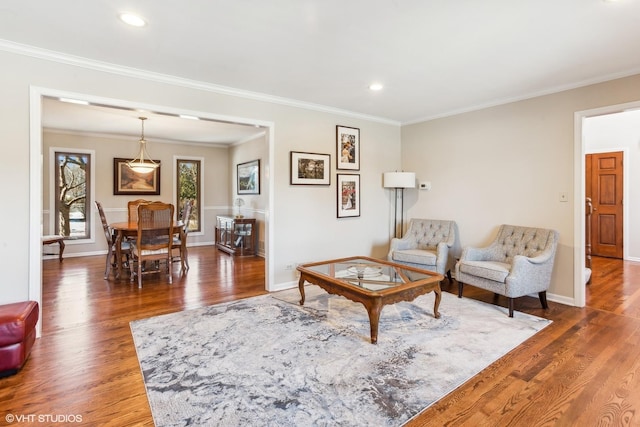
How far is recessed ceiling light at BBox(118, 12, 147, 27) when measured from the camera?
2.31 m

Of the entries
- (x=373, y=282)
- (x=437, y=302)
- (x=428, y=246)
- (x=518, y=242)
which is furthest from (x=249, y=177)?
(x=518, y=242)

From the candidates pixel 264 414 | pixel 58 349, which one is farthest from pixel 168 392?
pixel 58 349

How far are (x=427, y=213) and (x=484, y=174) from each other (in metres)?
1.07

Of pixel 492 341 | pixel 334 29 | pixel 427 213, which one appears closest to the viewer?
pixel 334 29

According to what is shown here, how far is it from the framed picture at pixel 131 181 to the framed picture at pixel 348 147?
4661 mm

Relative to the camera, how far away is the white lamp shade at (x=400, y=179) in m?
5.07

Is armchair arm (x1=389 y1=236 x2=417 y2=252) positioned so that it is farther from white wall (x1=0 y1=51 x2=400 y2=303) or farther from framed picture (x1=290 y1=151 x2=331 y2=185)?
framed picture (x1=290 y1=151 x2=331 y2=185)

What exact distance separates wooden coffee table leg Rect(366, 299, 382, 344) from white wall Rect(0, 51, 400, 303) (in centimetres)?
190

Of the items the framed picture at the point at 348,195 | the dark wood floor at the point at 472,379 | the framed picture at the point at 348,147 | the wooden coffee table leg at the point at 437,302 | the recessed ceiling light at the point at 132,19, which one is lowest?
the dark wood floor at the point at 472,379

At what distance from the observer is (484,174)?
180 inches

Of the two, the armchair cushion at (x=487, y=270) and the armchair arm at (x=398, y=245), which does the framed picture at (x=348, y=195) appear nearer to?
the armchair arm at (x=398, y=245)

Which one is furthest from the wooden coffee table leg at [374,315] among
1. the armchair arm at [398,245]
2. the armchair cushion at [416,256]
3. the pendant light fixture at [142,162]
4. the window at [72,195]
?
the window at [72,195]

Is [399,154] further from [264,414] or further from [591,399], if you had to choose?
[264,414]

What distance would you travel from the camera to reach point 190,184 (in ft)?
26.0
